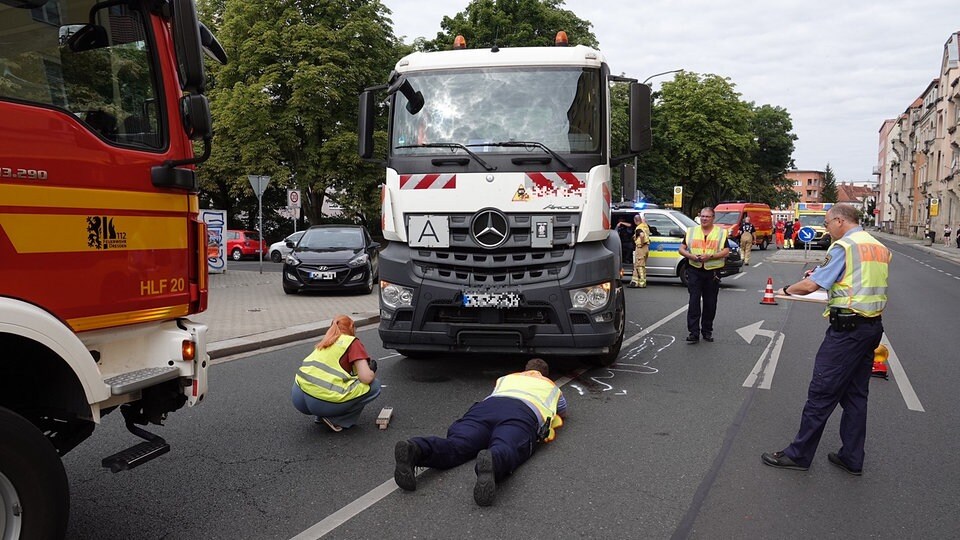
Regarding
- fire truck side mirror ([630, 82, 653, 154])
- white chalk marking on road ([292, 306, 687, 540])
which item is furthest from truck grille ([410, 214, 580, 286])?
white chalk marking on road ([292, 306, 687, 540])

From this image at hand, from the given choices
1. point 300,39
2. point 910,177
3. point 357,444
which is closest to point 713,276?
point 357,444

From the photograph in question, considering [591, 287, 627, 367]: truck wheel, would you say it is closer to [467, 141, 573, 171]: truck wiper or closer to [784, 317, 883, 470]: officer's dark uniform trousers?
[467, 141, 573, 171]: truck wiper

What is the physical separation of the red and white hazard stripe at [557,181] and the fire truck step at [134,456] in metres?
3.97

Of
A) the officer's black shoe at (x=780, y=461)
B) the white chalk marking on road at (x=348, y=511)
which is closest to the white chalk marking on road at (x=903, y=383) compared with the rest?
the officer's black shoe at (x=780, y=461)

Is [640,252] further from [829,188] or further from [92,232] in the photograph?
[829,188]

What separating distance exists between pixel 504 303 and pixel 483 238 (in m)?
0.62

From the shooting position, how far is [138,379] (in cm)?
325

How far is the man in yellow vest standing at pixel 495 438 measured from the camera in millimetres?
4004

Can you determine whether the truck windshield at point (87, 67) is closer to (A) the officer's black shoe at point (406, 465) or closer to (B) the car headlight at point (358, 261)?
(A) the officer's black shoe at point (406, 465)

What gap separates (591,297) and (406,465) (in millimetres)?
2835

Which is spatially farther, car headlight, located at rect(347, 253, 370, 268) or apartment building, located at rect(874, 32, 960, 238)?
apartment building, located at rect(874, 32, 960, 238)

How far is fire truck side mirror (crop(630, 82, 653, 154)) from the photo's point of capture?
6.63 metres

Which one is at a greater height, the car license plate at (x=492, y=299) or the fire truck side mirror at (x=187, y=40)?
the fire truck side mirror at (x=187, y=40)

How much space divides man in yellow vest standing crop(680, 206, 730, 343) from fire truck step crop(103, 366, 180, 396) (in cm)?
698
